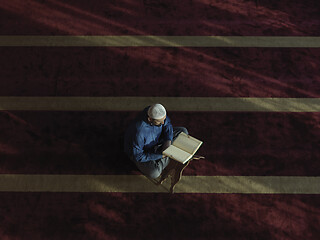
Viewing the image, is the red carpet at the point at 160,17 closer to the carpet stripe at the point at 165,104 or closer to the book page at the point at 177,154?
the carpet stripe at the point at 165,104

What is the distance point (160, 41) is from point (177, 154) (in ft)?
6.90

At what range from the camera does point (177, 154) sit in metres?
2.45

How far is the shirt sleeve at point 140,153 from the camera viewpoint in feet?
8.36

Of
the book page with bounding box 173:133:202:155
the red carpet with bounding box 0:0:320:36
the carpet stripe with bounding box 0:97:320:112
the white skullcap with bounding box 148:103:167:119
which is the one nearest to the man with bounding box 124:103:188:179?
the white skullcap with bounding box 148:103:167:119

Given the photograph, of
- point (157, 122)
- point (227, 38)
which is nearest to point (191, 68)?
point (227, 38)

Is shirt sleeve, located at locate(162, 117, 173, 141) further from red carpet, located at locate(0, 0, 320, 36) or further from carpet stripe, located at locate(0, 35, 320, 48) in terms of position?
red carpet, located at locate(0, 0, 320, 36)

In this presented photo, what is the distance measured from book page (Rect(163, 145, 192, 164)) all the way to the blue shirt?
0.25m

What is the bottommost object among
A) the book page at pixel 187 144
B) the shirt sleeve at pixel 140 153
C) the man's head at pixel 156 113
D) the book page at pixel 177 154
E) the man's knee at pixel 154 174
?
the man's knee at pixel 154 174

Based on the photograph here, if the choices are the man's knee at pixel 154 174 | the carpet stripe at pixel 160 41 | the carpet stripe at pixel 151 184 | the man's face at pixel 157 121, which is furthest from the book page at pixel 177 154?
the carpet stripe at pixel 160 41

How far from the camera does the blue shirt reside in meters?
2.53

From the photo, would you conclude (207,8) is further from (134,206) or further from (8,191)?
(8,191)

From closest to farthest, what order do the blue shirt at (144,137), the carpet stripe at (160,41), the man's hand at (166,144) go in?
the blue shirt at (144,137) → the man's hand at (166,144) → the carpet stripe at (160,41)

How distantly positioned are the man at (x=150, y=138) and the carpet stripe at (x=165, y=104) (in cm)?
73

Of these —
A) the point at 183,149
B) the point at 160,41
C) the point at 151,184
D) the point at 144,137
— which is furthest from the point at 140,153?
the point at 160,41
